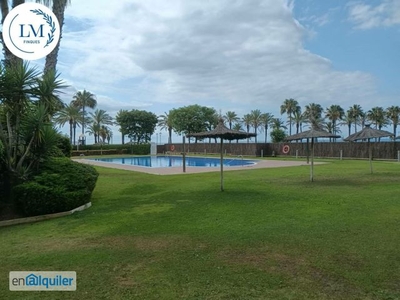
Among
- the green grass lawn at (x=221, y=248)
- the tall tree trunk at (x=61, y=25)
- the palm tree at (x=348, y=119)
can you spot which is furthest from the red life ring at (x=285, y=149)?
the palm tree at (x=348, y=119)

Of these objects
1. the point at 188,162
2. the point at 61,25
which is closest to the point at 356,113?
the point at 188,162

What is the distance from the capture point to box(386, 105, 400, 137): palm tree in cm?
4931

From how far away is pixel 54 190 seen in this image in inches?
266

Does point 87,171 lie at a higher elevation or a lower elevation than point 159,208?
higher

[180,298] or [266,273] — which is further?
[266,273]

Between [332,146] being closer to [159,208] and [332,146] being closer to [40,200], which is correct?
[159,208]

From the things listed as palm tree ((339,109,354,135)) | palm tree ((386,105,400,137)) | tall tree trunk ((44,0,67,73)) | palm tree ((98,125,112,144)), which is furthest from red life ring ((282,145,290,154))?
palm tree ((98,125,112,144))

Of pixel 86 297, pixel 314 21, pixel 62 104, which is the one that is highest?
pixel 314 21

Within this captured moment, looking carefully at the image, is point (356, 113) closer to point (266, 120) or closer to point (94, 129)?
point (266, 120)

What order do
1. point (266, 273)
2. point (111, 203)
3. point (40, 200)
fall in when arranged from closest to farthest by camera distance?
1. point (266, 273)
2. point (40, 200)
3. point (111, 203)

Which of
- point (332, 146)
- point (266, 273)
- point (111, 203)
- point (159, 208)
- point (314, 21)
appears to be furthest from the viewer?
point (332, 146)

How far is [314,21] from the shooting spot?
1368 cm

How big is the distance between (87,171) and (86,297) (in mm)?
5343

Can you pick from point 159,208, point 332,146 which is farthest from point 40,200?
point 332,146
